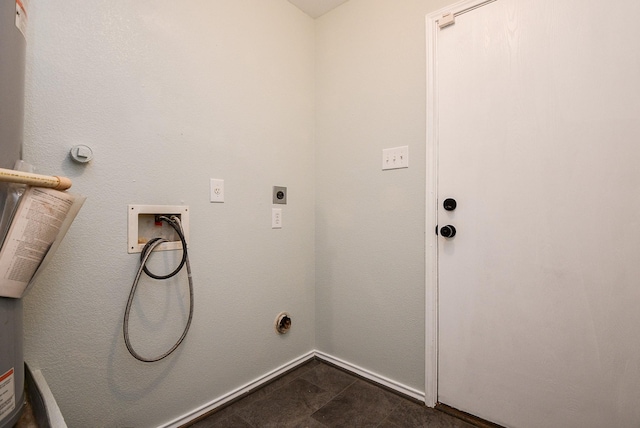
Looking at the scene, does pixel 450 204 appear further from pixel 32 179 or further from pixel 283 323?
pixel 32 179

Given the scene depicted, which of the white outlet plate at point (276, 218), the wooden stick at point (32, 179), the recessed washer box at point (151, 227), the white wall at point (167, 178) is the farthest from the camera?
the white outlet plate at point (276, 218)

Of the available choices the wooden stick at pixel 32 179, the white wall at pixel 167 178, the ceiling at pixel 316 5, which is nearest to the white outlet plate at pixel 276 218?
the white wall at pixel 167 178

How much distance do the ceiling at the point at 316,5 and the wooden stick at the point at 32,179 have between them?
172 cm

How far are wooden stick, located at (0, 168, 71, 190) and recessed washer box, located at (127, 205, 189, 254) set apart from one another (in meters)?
0.54

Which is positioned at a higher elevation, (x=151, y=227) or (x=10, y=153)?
(x=10, y=153)

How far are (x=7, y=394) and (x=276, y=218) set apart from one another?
1.21 m

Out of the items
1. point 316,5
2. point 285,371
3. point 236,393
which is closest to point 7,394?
point 236,393

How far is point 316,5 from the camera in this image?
1.80 metres

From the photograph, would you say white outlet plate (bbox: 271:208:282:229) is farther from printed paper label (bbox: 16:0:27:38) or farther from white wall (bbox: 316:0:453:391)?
printed paper label (bbox: 16:0:27:38)

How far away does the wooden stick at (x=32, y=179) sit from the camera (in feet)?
1.78

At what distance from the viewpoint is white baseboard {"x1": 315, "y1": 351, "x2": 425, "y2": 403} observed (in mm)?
1475

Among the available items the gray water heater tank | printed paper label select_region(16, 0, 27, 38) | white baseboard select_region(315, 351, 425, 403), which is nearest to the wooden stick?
the gray water heater tank

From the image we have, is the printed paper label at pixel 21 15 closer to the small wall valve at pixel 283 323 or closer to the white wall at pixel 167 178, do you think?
the white wall at pixel 167 178

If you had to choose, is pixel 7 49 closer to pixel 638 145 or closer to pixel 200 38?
pixel 200 38
